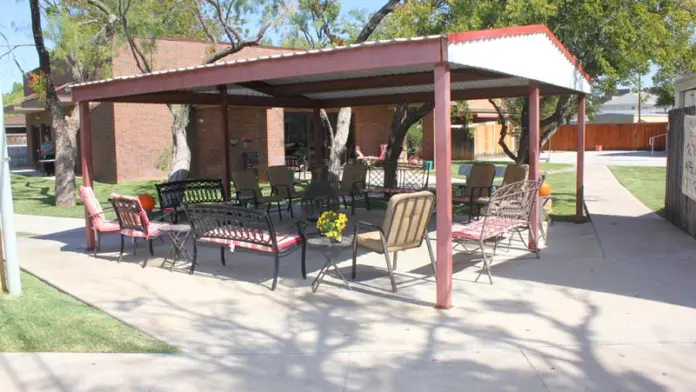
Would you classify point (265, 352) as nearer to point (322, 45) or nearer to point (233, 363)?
point (233, 363)

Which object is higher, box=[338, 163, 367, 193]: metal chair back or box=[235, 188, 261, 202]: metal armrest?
box=[338, 163, 367, 193]: metal chair back

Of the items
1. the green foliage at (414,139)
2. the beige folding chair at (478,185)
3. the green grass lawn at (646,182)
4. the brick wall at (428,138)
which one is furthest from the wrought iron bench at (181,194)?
the brick wall at (428,138)

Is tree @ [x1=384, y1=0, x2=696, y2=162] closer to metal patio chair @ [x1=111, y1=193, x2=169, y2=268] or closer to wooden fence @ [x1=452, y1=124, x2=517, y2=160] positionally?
metal patio chair @ [x1=111, y1=193, x2=169, y2=268]

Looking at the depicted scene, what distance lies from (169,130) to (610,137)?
3507 centimetres

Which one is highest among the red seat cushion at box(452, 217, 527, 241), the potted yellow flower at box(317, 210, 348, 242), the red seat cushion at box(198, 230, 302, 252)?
the potted yellow flower at box(317, 210, 348, 242)

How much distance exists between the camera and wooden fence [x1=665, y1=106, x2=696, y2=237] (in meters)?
9.82

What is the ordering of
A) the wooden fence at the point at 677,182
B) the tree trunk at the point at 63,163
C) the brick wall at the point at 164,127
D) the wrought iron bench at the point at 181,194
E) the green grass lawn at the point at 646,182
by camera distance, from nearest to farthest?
the wooden fence at the point at 677,182, the wrought iron bench at the point at 181,194, the green grass lawn at the point at 646,182, the tree trunk at the point at 63,163, the brick wall at the point at 164,127

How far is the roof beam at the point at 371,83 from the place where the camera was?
8.77 m

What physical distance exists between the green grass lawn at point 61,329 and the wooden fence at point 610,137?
43.5 metres

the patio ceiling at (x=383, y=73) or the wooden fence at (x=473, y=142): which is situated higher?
the patio ceiling at (x=383, y=73)

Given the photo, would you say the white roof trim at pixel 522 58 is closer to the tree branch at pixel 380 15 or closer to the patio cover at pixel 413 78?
the patio cover at pixel 413 78

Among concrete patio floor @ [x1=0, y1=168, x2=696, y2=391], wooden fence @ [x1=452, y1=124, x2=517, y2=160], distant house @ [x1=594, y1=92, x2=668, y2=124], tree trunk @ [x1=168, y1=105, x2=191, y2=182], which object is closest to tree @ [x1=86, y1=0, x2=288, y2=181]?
tree trunk @ [x1=168, y1=105, x2=191, y2=182]

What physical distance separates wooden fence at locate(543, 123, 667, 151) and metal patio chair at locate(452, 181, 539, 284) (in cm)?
3981

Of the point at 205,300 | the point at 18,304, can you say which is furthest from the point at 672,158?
the point at 18,304
